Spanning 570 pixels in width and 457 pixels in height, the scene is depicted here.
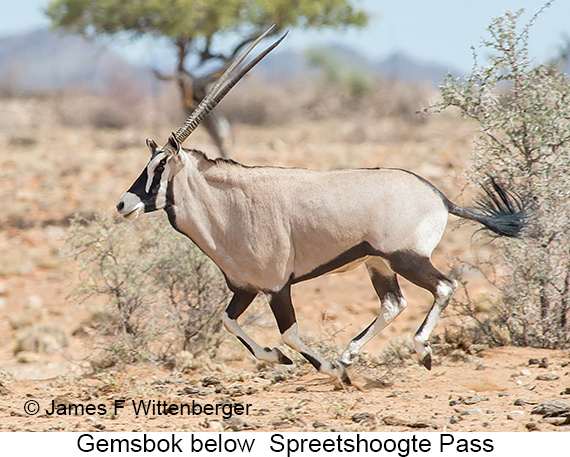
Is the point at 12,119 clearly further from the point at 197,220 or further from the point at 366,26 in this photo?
the point at 197,220

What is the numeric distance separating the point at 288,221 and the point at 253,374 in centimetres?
187

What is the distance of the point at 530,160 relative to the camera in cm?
729

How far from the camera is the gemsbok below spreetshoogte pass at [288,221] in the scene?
6.03 m

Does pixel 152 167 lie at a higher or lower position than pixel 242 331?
higher

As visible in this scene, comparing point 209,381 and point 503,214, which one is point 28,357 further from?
point 503,214

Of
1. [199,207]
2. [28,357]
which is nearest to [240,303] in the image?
[199,207]

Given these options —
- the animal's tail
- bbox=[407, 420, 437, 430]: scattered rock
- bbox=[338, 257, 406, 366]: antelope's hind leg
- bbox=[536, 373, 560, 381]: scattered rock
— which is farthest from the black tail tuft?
bbox=[407, 420, 437, 430]: scattered rock

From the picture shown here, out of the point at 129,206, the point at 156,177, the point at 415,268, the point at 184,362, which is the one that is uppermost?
the point at 156,177

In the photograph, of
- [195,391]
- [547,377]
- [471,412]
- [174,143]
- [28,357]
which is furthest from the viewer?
[28,357]

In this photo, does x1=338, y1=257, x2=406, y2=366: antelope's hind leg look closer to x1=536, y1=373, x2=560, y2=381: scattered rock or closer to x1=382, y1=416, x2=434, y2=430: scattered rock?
x1=382, y1=416, x2=434, y2=430: scattered rock

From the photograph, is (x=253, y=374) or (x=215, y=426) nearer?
(x=215, y=426)

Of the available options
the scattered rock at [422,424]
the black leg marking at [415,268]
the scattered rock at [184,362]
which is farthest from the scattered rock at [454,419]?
the scattered rock at [184,362]

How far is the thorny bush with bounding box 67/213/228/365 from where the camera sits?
7930 millimetres

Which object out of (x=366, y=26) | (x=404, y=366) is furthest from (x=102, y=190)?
(x=404, y=366)
